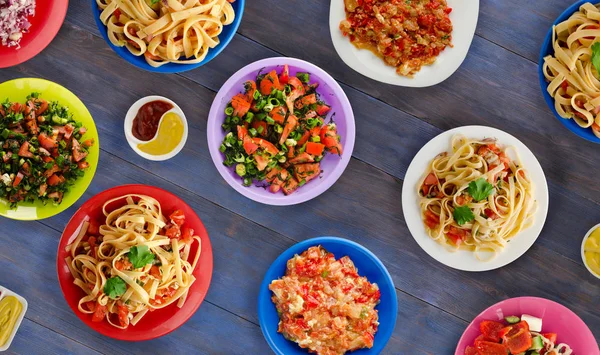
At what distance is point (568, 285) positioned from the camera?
4488mm

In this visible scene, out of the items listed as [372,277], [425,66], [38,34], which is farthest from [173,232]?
[425,66]

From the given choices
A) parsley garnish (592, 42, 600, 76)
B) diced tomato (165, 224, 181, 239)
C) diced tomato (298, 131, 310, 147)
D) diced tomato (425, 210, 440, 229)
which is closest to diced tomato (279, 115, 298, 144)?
diced tomato (298, 131, 310, 147)

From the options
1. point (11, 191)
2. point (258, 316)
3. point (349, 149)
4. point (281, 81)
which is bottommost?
point (258, 316)

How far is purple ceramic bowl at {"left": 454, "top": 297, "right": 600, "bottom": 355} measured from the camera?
4.29 m

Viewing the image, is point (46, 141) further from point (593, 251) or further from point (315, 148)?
point (593, 251)

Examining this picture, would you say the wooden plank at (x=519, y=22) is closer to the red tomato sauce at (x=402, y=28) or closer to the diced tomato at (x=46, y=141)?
the red tomato sauce at (x=402, y=28)

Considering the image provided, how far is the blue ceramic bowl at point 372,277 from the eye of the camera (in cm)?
423

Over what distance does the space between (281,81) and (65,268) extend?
202cm

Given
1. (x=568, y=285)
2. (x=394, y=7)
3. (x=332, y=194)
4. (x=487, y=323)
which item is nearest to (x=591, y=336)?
(x=568, y=285)

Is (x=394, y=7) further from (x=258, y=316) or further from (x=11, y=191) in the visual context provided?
(x=11, y=191)

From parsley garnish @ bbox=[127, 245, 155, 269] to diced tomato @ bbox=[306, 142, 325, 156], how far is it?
131 centimetres

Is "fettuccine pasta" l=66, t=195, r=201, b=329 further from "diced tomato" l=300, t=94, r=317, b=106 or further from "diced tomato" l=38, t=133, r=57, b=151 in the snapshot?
"diced tomato" l=300, t=94, r=317, b=106

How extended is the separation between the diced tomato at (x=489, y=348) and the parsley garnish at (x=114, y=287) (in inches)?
102

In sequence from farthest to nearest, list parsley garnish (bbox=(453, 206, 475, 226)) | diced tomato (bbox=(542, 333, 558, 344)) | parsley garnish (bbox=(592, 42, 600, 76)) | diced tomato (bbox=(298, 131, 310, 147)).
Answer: diced tomato (bbox=(542, 333, 558, 344))
diced tomato (bbox=(298, 131, 310, 147))
parsley garnish (bbox=(453, 206, 475, 226))
parsley garnish (bbox=(592, 42, 600, 76))
